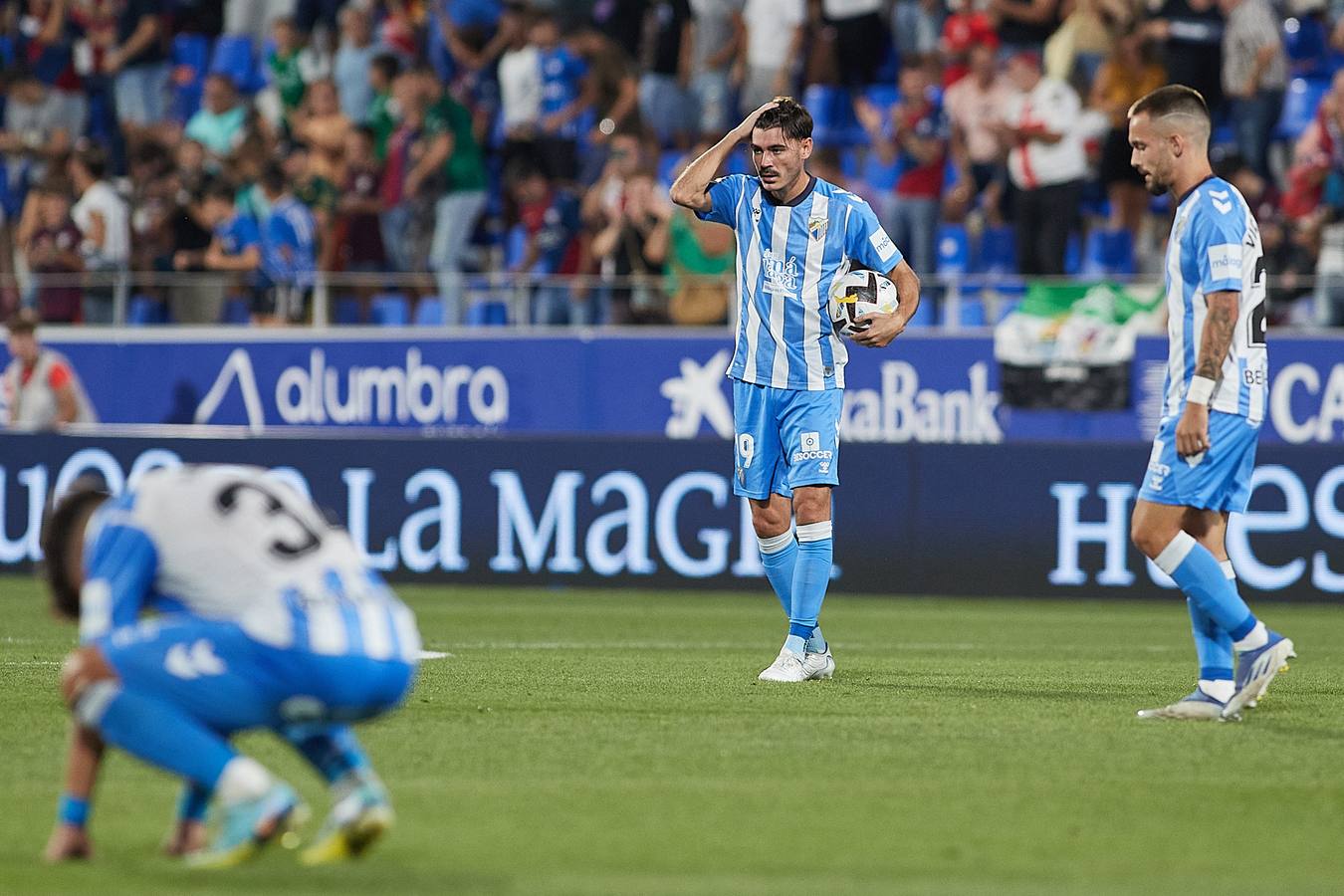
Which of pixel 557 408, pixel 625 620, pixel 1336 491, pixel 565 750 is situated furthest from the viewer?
pixel 557 408

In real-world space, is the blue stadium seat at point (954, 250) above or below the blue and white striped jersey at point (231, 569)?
above

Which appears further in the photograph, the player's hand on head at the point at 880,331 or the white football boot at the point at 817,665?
the white football boot at the point at 817,665

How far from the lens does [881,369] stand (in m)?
17.5

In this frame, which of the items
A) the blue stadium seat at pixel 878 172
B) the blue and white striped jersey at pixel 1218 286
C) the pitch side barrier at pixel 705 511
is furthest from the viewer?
the blue stadium seat at pixel 878 172

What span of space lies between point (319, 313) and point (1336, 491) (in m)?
8.72

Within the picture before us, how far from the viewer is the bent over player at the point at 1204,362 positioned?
26.3ft

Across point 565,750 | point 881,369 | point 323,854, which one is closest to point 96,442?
point 881,369

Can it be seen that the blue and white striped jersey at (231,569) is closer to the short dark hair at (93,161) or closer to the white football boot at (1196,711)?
the white football boot at (1196,711)

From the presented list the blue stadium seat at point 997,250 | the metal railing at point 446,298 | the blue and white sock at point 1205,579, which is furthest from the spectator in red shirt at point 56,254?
the blue and white sock at point 1205,579

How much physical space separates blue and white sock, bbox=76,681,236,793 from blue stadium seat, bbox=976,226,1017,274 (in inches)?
550

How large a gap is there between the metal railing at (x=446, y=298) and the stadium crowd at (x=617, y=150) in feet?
0.09

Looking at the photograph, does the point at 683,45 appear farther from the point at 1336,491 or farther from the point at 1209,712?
the point at 1209,712

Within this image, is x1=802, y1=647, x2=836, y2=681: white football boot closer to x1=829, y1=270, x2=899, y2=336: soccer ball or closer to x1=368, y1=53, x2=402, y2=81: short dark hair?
x1=829, y1=270, x2=899, y2=336: soccer ball

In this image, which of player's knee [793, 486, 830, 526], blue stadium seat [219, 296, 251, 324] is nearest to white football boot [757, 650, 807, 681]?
player's knee [793, 486, 830, 526]
